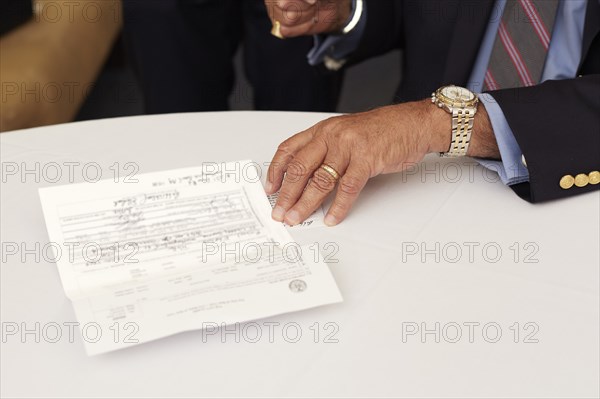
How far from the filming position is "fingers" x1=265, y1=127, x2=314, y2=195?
0.98m

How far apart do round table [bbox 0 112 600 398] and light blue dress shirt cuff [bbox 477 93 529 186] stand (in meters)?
0.02

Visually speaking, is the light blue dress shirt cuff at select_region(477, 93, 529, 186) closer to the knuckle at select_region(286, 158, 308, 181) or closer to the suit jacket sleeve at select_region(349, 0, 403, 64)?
the knuckle at select_region(286, 158, 308, 181)

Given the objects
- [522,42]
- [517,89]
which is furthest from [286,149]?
[522,42]

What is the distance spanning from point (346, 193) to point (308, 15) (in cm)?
51

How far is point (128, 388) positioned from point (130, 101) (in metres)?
1.96

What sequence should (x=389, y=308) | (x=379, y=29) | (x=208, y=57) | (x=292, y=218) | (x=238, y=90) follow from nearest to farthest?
(x=389, y=308), (x=292, y=218), (x=379, y=29), (x=208, y=57), (x=238, y=90)

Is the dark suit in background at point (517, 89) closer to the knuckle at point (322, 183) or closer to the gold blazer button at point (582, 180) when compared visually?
the gold blazer button at point (582, 180)

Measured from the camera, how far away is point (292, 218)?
936 millimetres

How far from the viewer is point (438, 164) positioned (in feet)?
3.54

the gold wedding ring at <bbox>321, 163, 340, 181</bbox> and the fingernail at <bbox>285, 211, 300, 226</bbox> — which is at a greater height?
the gold wedding ring at <bbox>321, 163, 340, 181</bbox>

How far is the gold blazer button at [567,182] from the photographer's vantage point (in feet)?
3.22

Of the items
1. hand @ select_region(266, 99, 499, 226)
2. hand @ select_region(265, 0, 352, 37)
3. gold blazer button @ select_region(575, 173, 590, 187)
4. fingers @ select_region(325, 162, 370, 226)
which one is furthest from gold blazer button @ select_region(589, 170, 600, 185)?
hand @ select_region(265, 0, 352, 37)

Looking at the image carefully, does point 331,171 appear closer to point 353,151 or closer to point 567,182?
point 353,151

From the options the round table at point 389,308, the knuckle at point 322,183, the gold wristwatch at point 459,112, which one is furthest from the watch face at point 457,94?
the knuckle at point 322,183
